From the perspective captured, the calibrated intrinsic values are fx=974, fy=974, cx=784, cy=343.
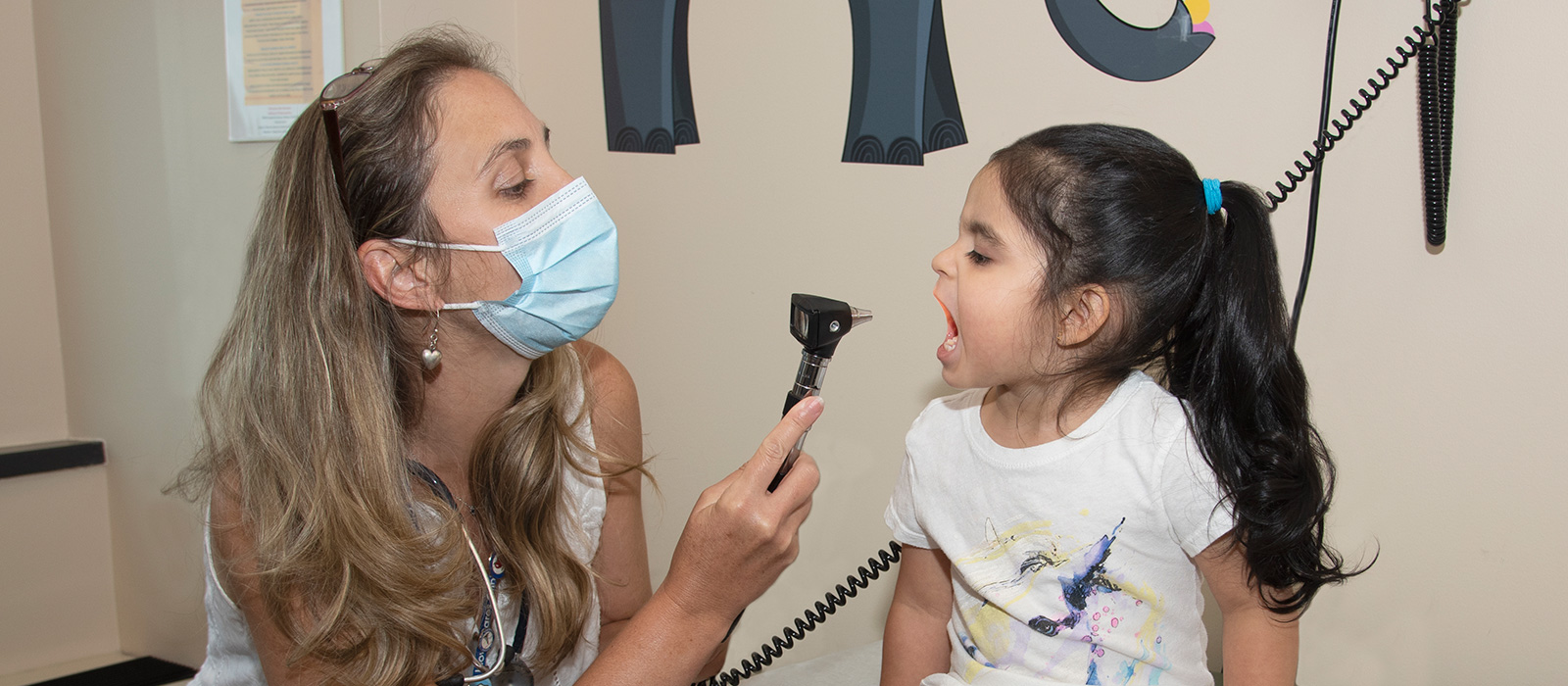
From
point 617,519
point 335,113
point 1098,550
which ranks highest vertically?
point 335,113

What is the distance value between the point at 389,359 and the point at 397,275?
0.40ft

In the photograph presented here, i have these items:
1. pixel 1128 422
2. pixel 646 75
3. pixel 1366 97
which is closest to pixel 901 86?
pixel 646 75

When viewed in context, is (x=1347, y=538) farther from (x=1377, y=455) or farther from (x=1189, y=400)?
(x=1189, y=400)

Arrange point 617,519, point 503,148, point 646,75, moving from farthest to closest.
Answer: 1. point 646,75
2. point 617,519
3. point 503,148

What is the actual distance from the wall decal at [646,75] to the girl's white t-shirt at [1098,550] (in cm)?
122

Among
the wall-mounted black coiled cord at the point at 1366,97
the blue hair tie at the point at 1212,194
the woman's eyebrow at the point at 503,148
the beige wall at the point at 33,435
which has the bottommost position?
the beige wall at the point at 33,435

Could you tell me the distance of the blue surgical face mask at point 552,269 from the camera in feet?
4.12

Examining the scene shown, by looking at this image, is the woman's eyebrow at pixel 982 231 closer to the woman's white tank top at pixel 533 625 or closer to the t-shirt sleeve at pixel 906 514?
the t-shirt sleeve at pixel 906 514

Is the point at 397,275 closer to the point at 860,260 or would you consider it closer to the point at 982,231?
the point at 982,231

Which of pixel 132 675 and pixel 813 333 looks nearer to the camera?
pixel 813 333

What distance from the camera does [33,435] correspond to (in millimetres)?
2678

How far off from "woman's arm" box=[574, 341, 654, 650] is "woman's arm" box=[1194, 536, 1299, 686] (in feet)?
2.74

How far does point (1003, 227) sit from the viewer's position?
114 centimetres

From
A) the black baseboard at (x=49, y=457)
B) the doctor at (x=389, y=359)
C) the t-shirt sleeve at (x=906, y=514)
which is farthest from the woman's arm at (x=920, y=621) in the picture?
the black baseboard at (x=49, y=457)
